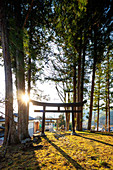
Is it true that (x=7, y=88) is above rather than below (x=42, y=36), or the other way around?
below

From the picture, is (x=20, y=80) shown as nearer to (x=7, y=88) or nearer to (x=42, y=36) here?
(x=7, y=88)

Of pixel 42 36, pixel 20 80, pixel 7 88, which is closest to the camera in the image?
pixel 7 88

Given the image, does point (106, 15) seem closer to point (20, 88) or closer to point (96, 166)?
point (20, 88)

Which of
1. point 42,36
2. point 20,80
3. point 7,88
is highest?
point 42,36

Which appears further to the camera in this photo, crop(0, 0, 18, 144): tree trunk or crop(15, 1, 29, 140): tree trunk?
crop(15, 1, 29, 140): tree trunk

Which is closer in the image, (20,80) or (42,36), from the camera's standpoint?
(20,80)

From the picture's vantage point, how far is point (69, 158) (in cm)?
225

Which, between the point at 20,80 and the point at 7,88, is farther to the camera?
the point at 20,80

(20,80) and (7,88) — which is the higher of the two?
(20,80)

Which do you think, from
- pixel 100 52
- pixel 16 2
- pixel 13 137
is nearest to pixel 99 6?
pixel 100 52

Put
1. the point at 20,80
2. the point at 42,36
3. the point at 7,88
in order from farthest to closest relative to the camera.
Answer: the point at 42,36
the point at 20,80
the point at 7,88

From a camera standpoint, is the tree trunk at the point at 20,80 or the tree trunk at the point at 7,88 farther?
the tree trunk at the point at 20,80

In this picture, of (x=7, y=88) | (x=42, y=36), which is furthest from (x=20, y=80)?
(x=42, y=36)

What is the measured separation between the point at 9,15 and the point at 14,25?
1.97ft
